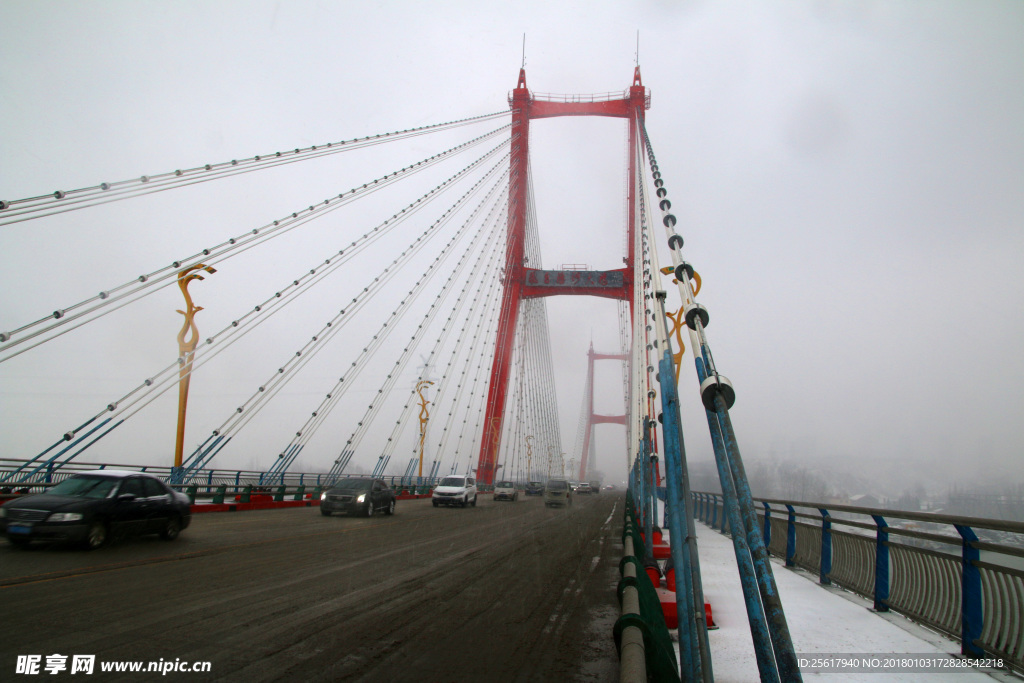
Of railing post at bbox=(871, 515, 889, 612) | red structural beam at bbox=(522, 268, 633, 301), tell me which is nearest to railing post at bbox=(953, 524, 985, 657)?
railing post at bbox=(871, 515, 889, 612)

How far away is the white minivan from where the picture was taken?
96.0 ft

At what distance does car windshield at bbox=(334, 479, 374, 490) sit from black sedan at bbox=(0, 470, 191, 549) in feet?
29.3

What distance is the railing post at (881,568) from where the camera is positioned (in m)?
6.92

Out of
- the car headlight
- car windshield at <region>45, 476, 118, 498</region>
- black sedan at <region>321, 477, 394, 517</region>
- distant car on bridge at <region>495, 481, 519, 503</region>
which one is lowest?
distant car on bridge at <region>495, 481, 519, 503</region>

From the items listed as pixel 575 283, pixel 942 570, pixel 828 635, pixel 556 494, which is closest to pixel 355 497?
pixel 828 635

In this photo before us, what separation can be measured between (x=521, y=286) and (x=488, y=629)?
3751cm

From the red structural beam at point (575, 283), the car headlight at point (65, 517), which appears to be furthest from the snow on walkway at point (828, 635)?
the red structural beam at point (575, 283)

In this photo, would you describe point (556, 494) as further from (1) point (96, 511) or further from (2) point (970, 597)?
(2) point (970, 597)

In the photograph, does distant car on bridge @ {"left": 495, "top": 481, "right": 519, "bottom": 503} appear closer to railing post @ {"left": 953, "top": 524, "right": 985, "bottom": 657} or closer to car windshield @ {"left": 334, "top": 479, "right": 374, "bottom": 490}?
car windshield @ {"left": 334, "top": 479, "right": 374, "bottom": 490}

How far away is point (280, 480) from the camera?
2645cm

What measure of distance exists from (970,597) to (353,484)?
1943 centimetres

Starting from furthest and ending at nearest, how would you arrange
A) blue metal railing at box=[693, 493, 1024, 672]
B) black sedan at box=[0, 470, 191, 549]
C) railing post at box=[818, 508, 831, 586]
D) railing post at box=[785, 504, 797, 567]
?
railing post at box=[785, 504, 797, 567], black sedan at box=[0, 470, 191, 549], railing post at box=[818, 508, 831, 586], blue metal railing at box=[693, 493, 1024, 672]

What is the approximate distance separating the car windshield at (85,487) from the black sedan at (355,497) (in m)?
9.99

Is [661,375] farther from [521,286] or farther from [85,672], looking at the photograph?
[521,286]
